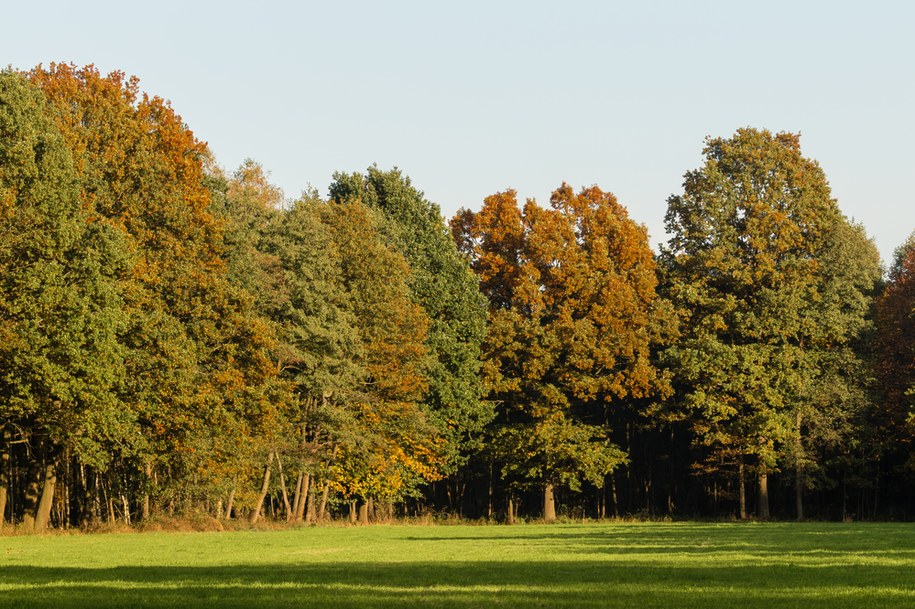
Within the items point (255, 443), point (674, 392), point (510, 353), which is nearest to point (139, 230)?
point (255, 443)

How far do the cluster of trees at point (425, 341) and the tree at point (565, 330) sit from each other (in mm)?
183

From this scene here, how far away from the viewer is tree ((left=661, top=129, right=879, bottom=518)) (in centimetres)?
6525

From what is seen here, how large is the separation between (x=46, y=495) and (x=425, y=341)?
2721 centimetres

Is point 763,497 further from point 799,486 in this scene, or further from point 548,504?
point 548,504

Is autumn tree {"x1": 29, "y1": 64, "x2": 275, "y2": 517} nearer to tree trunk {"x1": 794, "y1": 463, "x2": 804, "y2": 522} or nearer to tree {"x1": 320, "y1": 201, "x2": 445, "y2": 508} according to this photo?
tree {"x1": 320, "y1": 201, "x2": 445, "y2": 508}

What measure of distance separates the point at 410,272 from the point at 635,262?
1437 centimetres

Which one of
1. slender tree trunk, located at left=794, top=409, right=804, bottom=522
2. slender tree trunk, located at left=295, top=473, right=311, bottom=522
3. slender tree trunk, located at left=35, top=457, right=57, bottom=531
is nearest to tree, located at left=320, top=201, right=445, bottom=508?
slender tree trunk, located at left=295, top=473, right=311, bottom=522

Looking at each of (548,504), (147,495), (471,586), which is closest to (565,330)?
(548,504)

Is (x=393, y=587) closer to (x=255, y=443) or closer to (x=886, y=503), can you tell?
(x=255, y=443)

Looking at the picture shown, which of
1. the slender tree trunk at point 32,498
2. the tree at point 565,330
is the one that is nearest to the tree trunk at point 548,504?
the tree at point 565,330

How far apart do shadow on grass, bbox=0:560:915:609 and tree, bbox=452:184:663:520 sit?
42636mm

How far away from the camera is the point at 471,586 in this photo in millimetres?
20484

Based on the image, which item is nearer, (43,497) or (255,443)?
(43,497)

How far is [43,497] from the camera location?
153 ft
